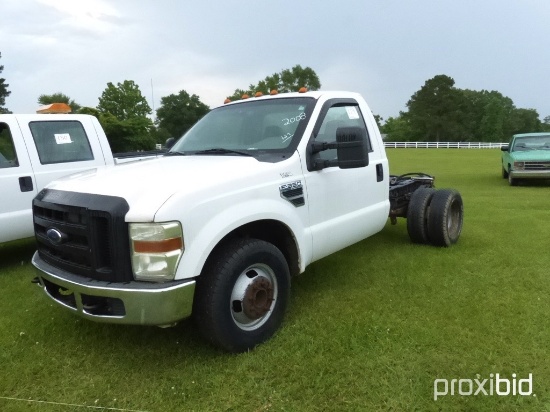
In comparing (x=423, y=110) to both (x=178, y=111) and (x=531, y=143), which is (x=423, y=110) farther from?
(x=531, y=143)

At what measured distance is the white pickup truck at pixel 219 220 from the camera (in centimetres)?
265

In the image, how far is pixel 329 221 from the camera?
386 cm

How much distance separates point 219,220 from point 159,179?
0.48m

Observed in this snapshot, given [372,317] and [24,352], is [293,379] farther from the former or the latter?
[24,352]

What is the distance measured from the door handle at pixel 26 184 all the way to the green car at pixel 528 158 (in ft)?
39.2

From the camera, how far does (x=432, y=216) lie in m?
5.50

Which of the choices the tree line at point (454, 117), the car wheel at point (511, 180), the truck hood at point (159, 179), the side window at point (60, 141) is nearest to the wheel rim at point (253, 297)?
the truck hood at point (159, 179)

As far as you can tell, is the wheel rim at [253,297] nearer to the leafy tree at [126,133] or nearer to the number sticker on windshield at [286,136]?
the number sticker on windshield at [286,136]

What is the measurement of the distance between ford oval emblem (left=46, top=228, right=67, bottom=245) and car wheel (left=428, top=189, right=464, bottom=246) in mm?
4209

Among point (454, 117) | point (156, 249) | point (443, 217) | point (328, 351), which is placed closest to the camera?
point (156, 249)

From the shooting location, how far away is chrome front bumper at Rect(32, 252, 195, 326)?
2.61 m

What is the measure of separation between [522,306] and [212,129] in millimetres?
3185

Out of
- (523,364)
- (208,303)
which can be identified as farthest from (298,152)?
(523,364)

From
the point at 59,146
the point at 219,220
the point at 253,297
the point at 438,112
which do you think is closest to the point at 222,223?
the point at 219,220
